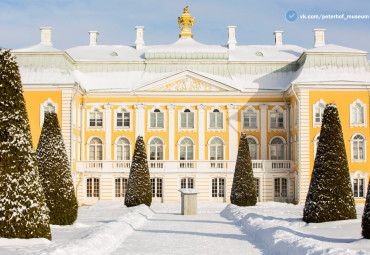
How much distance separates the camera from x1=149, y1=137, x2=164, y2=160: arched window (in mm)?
36750

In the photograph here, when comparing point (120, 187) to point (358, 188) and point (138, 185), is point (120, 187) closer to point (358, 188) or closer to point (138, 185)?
point (138, 185)

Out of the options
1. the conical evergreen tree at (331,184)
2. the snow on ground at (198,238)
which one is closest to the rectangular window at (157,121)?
the snow on ground at (198,238)

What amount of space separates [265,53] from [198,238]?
2570 cm

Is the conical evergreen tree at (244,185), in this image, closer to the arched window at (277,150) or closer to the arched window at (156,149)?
the arched window at (277,150)

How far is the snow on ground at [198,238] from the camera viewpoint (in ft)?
38.9

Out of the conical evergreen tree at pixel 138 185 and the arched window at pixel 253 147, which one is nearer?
the conical evergreen tree at pixel 138 185

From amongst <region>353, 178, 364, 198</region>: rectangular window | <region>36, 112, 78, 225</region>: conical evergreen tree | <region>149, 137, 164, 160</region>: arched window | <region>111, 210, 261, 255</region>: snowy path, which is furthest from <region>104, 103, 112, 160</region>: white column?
<region>36, 112, 78, 225</region>: conical evergreen tree

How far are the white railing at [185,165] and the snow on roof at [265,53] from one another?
22.9 feet

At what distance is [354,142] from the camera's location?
34.1 m

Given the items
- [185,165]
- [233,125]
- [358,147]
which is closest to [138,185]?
[185,165]

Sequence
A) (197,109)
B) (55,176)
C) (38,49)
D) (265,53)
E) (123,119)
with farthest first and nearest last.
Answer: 1. (265,53)
2. (123,119)
3. (197,109)
4. (38,49)
5. (55,176)

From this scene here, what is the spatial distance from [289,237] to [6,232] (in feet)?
19.9

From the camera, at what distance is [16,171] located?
13.4 meters

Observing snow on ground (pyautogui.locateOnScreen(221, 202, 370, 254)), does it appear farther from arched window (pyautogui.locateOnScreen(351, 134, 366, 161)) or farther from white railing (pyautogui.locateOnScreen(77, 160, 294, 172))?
arched window (pyautogui.locateOnScreen(351, 134, 366, 161))
